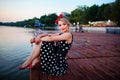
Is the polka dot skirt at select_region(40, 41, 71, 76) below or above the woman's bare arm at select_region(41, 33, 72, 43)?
below

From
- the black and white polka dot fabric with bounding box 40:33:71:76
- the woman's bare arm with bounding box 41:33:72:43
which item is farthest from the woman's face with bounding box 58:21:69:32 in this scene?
the black and white polka dot fabric with bounding box 40:33:71:76

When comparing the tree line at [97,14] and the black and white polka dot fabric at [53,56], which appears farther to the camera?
the tree line at [97,14]

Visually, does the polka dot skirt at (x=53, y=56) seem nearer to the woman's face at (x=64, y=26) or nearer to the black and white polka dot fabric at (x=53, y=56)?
the black and white polka dot fabric at (x=53, y=56)

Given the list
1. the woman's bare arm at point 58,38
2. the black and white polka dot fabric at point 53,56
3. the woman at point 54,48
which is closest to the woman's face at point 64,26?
the woman at point 54,48

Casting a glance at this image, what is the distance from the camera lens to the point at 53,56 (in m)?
2.72

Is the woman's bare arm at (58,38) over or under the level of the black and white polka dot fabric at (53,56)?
over

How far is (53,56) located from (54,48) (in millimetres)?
152

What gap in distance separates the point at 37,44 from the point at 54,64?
498mm

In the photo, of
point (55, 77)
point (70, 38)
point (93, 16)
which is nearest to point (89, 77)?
point (55, 77)

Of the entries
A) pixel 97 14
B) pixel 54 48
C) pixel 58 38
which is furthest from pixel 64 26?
pixel 97 14

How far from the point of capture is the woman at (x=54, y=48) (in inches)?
104

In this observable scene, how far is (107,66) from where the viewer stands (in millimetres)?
3789

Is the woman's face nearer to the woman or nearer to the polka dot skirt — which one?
the woman

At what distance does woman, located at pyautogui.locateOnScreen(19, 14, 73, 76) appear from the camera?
2.65 meters
